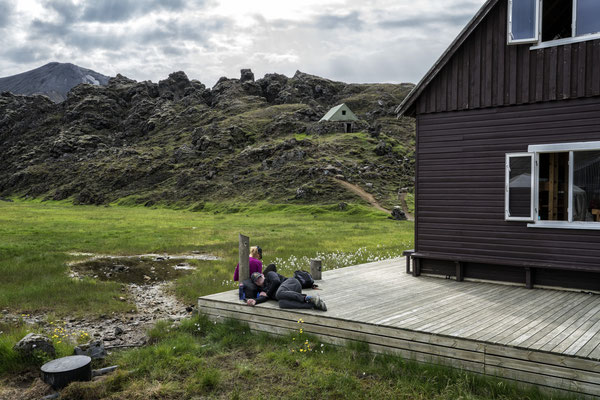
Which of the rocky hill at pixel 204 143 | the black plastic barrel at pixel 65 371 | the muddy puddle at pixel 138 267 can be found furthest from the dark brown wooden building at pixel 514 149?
the rocky hill at pixel 204 143

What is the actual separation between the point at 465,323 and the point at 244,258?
218 inches

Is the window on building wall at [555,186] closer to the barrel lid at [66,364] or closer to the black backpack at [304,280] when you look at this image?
the black backpack at [304,280]

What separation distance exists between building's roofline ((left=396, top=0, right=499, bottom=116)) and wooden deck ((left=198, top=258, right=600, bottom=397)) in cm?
597

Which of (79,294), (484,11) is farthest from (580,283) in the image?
(79,294)

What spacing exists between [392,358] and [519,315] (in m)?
3.37

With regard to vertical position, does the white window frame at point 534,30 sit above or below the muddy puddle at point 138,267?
above

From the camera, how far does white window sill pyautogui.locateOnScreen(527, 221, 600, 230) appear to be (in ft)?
40.2

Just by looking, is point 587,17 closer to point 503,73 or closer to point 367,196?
point 503,73

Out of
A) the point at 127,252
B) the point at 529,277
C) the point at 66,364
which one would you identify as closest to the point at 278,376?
the point at 66,364

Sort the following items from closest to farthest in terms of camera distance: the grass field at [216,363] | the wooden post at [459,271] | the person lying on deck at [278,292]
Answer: the grass field at [216,363] < the person lying on deck at [278,292] < the wooden post at [459,271]

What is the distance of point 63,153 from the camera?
12500 cm

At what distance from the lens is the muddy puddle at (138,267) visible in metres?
19.0

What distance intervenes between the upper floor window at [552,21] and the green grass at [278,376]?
32.7 ft

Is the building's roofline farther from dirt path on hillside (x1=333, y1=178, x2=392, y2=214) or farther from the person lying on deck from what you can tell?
dirt path on hillside (x1=333, y1=178, x2=392, y2=214)
